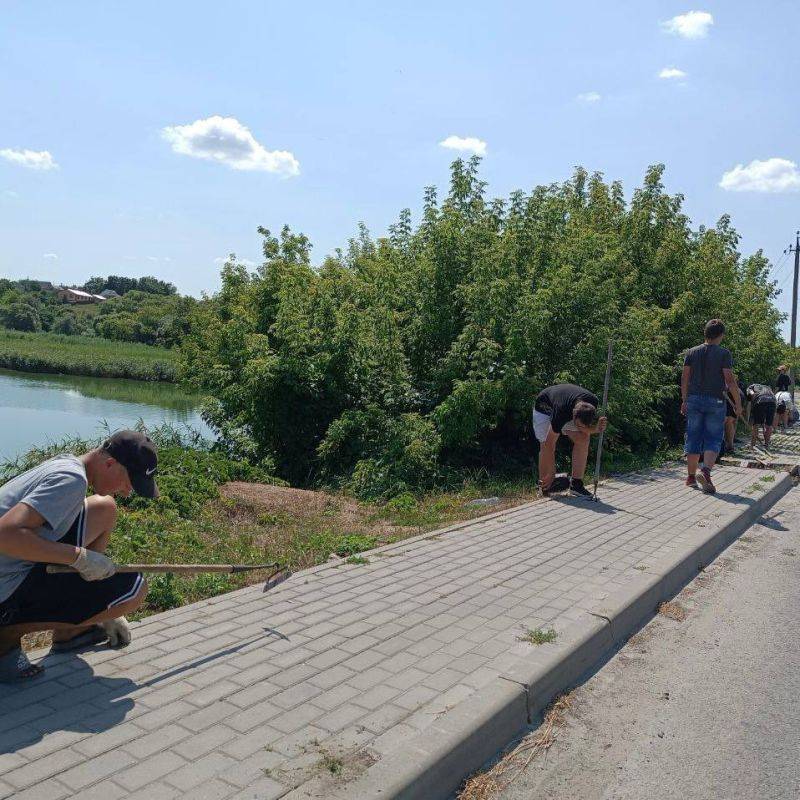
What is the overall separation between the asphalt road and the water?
29.9 ft

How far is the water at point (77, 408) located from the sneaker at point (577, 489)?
276 inches

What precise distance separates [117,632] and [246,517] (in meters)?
3.82

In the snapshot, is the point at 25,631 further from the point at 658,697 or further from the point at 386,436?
the point at 386,436

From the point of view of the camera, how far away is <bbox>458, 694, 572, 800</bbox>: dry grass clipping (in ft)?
10.6

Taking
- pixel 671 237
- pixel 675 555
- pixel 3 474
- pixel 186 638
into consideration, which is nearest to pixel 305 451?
pixel 3 474

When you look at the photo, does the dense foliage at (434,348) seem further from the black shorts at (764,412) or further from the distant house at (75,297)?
the distant house at (75,297)

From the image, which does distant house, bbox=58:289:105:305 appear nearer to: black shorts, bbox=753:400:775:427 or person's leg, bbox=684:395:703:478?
black shorts, bbox=753:400:775:427

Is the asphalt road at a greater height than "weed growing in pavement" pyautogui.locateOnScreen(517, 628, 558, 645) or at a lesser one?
lesser

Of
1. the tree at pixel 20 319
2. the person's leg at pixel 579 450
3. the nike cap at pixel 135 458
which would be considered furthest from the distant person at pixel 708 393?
the tree at pixel 20 319

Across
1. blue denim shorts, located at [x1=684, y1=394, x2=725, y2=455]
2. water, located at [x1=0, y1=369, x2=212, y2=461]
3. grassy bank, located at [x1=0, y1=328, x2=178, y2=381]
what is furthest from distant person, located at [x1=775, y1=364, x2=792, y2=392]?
grassy bank, located at [x1=0, y1=328, x2=178, y2=381]

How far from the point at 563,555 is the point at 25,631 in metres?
4.30

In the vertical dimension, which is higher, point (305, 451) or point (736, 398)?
point (736, 398)

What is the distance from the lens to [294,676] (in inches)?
154

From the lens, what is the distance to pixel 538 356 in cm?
1117
